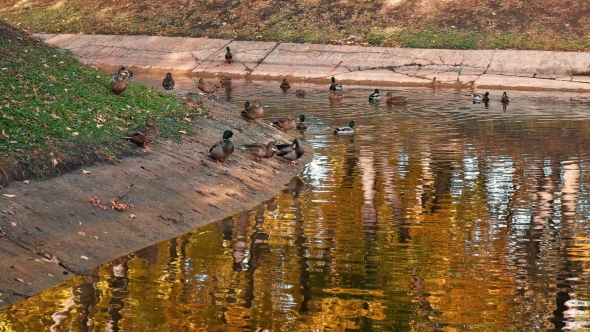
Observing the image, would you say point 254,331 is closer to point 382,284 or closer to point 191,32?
point 382,284

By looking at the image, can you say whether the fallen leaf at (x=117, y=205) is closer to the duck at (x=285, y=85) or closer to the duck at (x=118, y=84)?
the duck at (x=118, y=84)

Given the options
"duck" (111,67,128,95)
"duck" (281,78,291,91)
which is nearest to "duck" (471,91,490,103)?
"duck" (281,78,291,91)

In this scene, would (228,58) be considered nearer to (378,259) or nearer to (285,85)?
(285,85)

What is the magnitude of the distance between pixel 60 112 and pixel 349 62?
76.4ft

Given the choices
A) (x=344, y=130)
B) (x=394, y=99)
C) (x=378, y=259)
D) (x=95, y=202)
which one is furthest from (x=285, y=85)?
(x=378, y=259)

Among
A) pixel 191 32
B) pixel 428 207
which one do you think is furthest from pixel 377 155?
pixel 191 32

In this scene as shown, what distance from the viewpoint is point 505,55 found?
130 feet

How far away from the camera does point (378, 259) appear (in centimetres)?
1399

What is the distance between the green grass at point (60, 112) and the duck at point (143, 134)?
0.14 meters

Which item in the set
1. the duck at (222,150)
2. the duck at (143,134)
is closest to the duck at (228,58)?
the duck at (222,150)

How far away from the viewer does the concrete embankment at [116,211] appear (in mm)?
12914

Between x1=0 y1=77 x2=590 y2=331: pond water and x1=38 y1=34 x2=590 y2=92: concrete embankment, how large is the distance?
14.2 metres

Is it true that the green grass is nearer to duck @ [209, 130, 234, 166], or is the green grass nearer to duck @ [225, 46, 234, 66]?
duck @ [209, 130, 234, 166]

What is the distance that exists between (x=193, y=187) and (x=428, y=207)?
3.79 m
